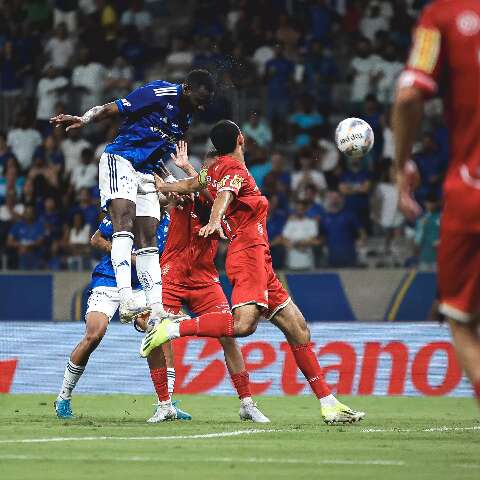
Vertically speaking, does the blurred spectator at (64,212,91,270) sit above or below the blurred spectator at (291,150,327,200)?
below

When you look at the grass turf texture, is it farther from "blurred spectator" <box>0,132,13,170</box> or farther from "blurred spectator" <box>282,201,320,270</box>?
"blurred spectator" <box>0,132,13,170</box>

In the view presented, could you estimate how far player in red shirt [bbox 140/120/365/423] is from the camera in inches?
431

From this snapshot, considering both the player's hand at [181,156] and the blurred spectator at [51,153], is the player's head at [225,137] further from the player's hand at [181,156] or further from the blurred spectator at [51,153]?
the blurred spectator at [51,153]

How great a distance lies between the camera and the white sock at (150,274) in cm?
1173

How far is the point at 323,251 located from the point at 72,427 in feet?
31.3

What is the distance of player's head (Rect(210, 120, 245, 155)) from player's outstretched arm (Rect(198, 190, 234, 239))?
0.56 meters

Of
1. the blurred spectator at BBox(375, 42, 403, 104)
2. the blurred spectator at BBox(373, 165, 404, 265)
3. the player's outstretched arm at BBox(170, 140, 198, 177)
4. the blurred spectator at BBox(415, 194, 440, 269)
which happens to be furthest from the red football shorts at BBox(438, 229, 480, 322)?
the blurred spectator at BBox(375, 42, 403, 104)

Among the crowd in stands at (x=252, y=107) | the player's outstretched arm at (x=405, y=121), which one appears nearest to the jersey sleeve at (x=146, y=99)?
the player's outstretched arm at (x=405, y=121)

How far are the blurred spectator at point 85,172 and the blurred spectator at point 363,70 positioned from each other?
15.4ft

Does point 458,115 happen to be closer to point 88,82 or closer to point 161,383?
point 161,383

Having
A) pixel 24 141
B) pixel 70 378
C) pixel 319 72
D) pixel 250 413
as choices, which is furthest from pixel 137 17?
pixel 250 413

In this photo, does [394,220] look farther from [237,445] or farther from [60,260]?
[237,445]

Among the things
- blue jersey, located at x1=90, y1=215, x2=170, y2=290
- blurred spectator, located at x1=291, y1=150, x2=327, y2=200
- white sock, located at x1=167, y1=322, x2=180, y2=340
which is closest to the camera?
white sock, located at x1=167, y1=322, x2=180, y2=340

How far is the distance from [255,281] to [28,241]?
11105 mm
